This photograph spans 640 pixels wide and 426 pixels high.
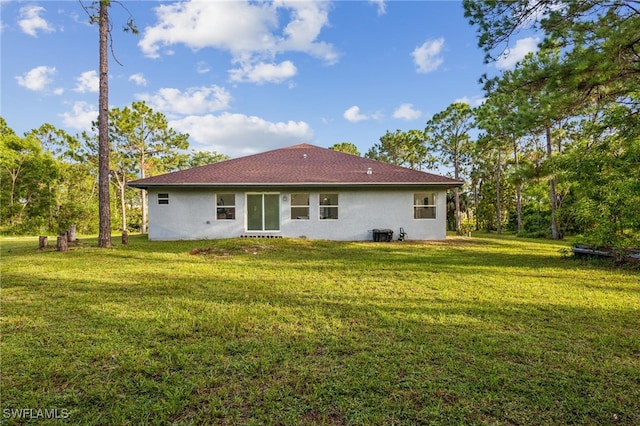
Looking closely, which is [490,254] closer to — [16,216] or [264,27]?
[264,27]

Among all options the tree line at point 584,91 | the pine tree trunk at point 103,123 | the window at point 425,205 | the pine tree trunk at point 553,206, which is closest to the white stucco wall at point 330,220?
the window at point 425,205

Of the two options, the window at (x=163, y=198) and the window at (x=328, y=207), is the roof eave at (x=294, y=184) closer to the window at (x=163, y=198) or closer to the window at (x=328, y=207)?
the window at (x=163, y=198)

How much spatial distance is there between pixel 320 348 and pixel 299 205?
31.6ft

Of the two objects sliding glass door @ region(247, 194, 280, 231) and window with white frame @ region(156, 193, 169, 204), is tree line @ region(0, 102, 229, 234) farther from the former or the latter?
sliding glass door @ region(247, 194, 280, 231)

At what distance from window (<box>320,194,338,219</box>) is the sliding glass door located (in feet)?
6.07

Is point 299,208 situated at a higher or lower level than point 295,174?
lower

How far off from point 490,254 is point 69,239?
14151mm

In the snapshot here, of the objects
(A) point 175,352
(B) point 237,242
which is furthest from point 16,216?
(A) point 175,352

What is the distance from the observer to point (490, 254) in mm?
9016

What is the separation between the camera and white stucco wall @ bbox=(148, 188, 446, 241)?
39.5 feet

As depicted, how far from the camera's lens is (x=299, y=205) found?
40.4 feet

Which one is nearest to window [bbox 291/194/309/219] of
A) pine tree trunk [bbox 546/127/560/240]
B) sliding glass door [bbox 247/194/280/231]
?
sliding glass door [bbox 247/194/280/231]

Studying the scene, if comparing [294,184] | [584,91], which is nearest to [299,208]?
[294,184]

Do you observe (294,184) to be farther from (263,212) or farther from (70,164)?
(70,164)
